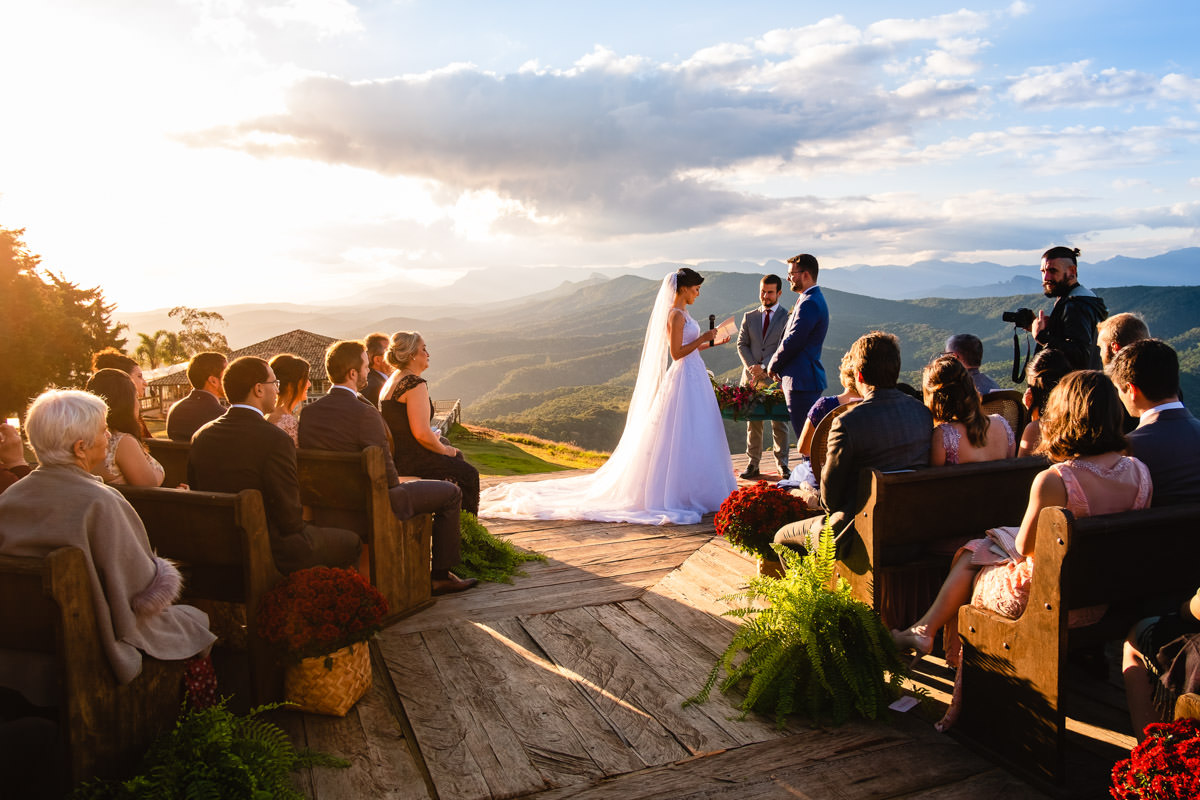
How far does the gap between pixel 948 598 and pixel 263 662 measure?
3.45 meters

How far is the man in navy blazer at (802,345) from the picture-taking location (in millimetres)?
8227

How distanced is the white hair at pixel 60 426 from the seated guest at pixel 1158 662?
163 inches

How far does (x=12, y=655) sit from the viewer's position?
106 inches

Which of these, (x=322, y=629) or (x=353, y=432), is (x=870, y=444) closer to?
(x=322, y=629)

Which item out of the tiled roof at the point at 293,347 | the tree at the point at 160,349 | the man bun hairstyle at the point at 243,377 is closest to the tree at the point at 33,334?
the tiled roof at the point at 293,347

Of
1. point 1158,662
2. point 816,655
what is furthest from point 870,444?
point 1158,662

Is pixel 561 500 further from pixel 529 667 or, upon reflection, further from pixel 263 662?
pixel 263 662

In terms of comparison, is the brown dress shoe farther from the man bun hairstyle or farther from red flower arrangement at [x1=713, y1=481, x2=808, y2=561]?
the man bun hairstyle

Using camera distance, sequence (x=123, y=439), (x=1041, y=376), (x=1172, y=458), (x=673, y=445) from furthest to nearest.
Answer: (x=673, y=445) → (x=1041, y=376) → (x=123, y=439) → (x=1172, y=458)

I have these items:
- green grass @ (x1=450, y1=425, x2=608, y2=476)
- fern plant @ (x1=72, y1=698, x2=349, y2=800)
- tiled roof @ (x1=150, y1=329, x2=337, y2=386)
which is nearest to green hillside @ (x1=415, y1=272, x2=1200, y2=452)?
tiled roof @ (x1=150, y1=329, x2=337, y2=386)

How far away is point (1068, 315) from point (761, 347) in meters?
3.75

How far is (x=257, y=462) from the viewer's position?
4.07 meters

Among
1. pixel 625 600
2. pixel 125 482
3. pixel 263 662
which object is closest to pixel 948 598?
pixel 625 600

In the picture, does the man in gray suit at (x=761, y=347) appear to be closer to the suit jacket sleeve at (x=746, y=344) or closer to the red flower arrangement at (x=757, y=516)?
the suit jacket sleeve at (x=746, y=344)
